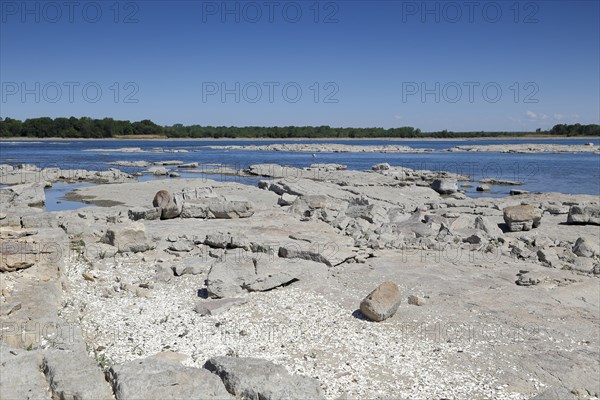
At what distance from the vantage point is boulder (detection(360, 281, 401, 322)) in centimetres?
780

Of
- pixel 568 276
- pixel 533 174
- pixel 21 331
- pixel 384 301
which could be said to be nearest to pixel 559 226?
pixel 568 276

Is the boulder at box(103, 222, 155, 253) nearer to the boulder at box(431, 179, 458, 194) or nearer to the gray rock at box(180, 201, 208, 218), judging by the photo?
the gray rock at box(180, 201, 208, 218)

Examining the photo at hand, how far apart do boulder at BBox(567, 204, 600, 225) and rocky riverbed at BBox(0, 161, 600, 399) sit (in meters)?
2.55

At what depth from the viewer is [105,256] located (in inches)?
405

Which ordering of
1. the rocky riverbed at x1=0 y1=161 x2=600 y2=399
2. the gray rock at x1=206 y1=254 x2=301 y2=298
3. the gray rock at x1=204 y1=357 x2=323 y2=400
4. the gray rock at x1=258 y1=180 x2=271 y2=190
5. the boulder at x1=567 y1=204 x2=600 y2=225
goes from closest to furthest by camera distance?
1. the gray rock at x1=204 y1=357 x2=323 y2=400
2. the rocky riverbed at x1=0 y1=161 x2=600 y2=399
3. the gray rock at x1=206 y1=254 x2=301 y2=298
4. the boulder at x1=567 y1=204 x2=600 y2=225
5. the gray rock at x1=258 y1=180 x2=271 y2=190

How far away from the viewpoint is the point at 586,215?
→ 16.8 meters

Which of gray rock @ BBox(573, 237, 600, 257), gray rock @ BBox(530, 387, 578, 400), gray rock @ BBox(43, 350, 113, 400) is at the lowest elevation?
gray rock @ BBox(530, 387, 578, 400)

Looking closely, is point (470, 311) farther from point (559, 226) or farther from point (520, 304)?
→ point (559, 226)

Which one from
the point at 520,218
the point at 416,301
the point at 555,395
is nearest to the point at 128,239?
the point at 416,301

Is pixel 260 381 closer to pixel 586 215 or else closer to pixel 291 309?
pixel 291 309

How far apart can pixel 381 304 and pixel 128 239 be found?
5598 millimetres

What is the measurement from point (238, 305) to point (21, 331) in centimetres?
309

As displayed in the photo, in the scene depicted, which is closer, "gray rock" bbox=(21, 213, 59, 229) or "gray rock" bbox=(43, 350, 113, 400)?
"gray rock" bbox=(43, 350, 113, 400)

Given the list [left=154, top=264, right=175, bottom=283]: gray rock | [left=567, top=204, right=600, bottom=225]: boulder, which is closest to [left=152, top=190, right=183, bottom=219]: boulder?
[left=154, top=264, right=175, bottom=283]: gray rock
